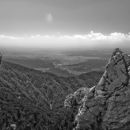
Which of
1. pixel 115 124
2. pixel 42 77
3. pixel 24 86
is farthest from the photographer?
pixel 42 77

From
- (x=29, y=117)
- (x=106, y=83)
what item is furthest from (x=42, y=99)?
(x=106, y=83)

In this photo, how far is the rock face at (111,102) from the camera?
4806 cm

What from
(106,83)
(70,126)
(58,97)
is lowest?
(58,97)

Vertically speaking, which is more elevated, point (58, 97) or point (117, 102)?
point (117, 102)

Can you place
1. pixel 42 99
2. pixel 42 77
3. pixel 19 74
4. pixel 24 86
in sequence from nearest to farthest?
1. pixel 42 99
2. pixel 24 86
3. pixel 19 74
4. pixel 42 77

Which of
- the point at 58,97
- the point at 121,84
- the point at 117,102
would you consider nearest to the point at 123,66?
the point at 121,84

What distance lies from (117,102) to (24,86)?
2656 inches

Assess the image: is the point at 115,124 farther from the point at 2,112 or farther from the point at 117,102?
the point at 2,112

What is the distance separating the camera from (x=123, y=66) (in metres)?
50.9

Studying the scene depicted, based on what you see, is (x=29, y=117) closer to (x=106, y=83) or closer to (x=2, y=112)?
(x=2, y=112)

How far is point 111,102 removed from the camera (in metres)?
49.2

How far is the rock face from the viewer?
48062mm

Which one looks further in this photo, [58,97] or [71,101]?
[58,97]

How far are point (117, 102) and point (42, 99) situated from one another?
5744 centimetres
